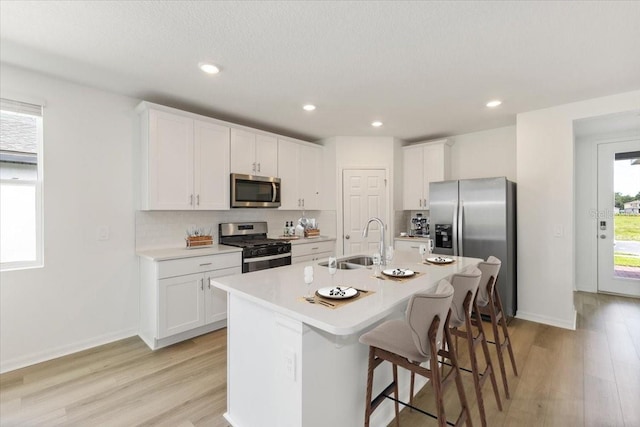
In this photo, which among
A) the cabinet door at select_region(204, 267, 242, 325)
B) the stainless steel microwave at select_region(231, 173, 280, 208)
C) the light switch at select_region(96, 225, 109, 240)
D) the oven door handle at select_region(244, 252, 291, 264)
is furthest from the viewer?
the stainless steel microwave at select_region(231, 173, 280, 208)

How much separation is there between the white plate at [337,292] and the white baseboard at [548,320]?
307 centimetres

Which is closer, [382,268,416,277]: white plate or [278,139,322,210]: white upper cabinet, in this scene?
[382,268,416,277]: white plate

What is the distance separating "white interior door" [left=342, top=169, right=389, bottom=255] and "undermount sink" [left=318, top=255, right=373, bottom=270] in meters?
1.96

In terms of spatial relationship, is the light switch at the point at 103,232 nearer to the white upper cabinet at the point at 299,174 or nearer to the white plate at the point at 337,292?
the white upper cabinet at the point at 299,174

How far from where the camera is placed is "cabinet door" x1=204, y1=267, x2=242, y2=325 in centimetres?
317

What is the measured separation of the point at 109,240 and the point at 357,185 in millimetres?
3292

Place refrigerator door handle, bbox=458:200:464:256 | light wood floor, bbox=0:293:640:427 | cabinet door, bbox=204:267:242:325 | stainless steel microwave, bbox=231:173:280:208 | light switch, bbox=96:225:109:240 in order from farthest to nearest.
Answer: refrigerator door handle, bbox=458:200:464:256 < stainless steel microwave, bbox=231:173:280:208 < cabinet door, bbox=204:267:242:325 < light switch, bbox=96:225:109:240 < light wood floor, bbox=0:293:640:427

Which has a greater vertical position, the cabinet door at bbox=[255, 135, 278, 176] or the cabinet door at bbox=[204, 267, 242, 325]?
the cabinet door at bbox=[255, 135, 278, 176]

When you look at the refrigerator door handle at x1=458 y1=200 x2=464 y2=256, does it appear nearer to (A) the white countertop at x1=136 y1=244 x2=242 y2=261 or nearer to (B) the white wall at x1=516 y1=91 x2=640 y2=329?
(B) the white wall at x1=516 y1=91 x2=640 y2=329

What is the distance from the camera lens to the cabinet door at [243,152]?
371 cm

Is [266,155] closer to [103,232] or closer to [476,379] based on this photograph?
[103,232]

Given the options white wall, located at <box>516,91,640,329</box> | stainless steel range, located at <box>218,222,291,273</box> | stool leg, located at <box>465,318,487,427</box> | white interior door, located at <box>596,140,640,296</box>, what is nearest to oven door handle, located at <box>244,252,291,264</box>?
stainless steel range, located at <box>218,222,291,273</box>

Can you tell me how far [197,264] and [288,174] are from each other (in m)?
1.89

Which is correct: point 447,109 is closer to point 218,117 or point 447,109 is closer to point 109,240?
point 218,117
